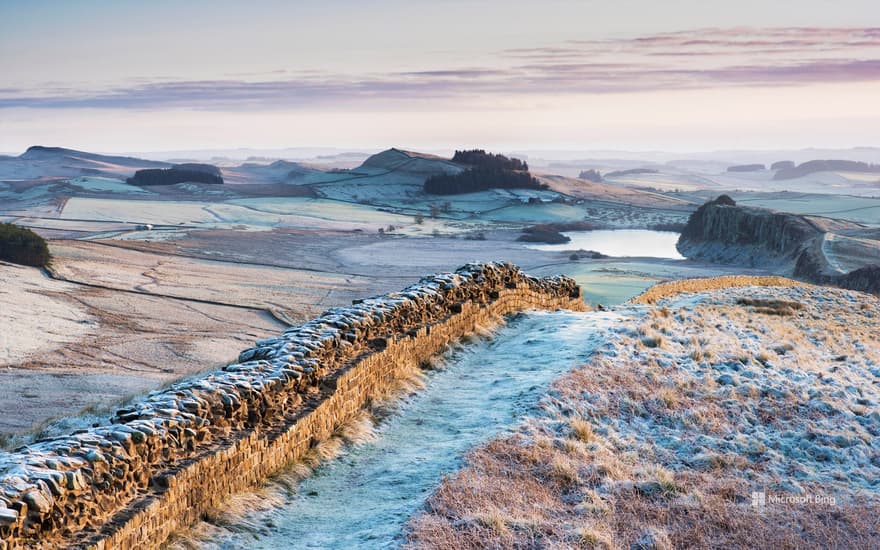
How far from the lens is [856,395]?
13.4 metres

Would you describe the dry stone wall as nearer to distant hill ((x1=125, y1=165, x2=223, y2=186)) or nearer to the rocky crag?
the rocky crag

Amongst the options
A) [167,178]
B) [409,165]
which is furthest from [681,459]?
[409,165]

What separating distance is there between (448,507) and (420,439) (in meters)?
2.86

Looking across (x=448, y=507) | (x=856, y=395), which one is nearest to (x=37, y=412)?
(x=448, y=507)

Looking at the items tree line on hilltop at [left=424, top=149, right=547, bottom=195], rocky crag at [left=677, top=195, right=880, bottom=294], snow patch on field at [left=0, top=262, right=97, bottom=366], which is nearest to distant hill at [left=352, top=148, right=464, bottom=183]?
tree line on hilltop at [left=424, top=149, right=547, bottom=195]

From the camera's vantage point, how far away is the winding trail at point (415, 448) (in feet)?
27.2

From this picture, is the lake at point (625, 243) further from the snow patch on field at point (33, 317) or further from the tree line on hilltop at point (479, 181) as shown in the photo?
the snow patch on field at point (33, 317)

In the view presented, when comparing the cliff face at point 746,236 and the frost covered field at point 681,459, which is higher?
the frost covered field at point 681,459

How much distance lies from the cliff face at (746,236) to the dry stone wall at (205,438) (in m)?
62.2

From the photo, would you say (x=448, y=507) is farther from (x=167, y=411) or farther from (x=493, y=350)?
(x=493, y=350)

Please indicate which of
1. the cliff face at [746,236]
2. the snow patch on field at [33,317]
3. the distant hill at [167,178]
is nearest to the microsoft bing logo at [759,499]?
the snow patch on field at [33,317]

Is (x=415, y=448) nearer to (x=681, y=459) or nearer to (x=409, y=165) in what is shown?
(x=681, y=459)

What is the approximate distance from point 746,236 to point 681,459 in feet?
249

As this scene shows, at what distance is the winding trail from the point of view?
8.29 metres
